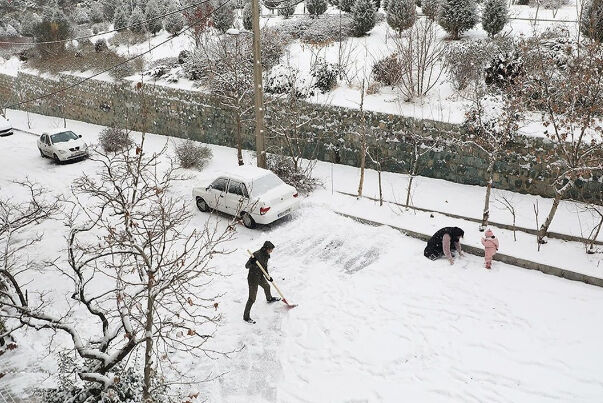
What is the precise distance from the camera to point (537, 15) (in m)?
20.1

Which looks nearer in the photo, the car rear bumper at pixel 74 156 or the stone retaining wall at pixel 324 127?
the stone retaining wall at pixel 324 127

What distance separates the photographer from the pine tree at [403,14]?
60.2 feet

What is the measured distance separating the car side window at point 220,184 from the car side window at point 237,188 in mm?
225

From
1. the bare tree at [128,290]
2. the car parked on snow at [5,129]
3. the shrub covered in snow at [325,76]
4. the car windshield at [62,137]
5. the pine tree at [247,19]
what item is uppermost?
the pine tree at [247,19]

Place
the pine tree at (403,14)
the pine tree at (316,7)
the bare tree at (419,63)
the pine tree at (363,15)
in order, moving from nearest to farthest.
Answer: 1. the bare tree at (419,63)
2. the pine tree at (403,14)
3. the pine tree at (363,15)
4. the pine tree at (316,7)

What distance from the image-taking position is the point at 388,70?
647 inches

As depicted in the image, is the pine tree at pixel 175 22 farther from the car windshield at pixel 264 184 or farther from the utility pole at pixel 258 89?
the car windshield at pixel 264 184

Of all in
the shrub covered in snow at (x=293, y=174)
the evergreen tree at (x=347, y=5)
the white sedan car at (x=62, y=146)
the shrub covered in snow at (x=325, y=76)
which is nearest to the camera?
the shrub covered in snow at (x=293, y=174)

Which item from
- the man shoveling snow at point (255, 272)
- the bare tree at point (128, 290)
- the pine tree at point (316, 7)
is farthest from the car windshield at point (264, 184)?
the pine tree at point (316, 7)

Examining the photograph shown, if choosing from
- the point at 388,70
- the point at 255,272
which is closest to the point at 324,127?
the point at 388,70

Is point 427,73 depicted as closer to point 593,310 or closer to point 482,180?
point 482,180

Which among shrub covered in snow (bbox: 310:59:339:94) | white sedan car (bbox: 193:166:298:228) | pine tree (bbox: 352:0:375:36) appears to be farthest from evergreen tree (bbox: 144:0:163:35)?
white sedan car (bbox: 193:166:298:228)

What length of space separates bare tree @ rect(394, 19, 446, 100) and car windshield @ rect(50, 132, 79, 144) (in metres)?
13.5

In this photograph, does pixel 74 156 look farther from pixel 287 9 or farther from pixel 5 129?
pixel 287 9
